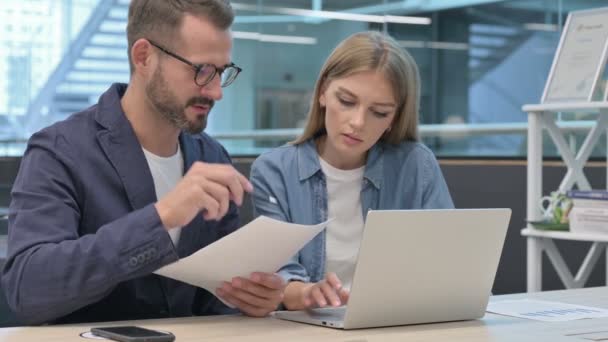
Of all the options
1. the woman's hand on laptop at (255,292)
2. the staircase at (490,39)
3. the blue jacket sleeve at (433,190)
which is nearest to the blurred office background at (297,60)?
the staircase at (490,39)

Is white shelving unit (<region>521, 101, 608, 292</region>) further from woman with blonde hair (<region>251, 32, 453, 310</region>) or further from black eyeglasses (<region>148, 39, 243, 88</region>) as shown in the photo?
black eyeglasses (<region>148, 39, 243, 88</region>)

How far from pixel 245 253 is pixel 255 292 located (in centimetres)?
18

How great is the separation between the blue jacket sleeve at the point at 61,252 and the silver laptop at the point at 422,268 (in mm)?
325

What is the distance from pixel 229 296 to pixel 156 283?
192 millimetres

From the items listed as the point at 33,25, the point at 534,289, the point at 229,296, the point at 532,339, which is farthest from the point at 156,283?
the point at 33,25

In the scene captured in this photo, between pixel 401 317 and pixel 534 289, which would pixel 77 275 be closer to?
pixel 401 317

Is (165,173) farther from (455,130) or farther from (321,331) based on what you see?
(455,130)

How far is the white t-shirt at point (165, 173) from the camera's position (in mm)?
1937

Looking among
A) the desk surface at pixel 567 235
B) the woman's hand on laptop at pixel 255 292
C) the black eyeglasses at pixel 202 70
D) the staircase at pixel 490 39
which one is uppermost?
the staircase at pixel 490 39

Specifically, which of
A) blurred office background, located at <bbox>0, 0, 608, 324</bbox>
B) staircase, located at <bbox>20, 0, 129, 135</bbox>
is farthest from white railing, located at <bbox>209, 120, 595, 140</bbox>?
staircase, located at <bbox>20, 0, 129, 135</bbox>

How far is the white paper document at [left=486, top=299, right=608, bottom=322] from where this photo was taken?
1.88 meters

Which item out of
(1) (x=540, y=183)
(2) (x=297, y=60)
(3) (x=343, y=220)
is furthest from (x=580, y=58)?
(2) (x=297, y=60)

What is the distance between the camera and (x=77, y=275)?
1.62 meters

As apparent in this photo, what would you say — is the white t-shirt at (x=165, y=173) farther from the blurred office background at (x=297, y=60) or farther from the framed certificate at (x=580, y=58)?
the blurred office background at (x=297, y=60)
